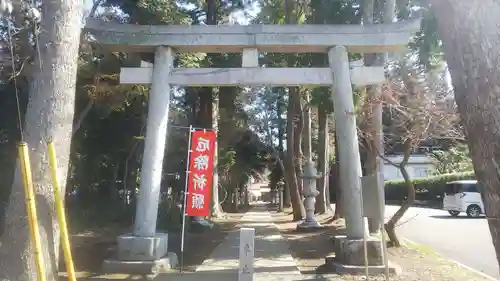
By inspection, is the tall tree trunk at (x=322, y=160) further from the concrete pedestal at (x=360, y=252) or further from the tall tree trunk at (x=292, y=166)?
the concrete pedestal at (x=360, y=252)

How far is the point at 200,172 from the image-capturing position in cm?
938

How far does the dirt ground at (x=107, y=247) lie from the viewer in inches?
406

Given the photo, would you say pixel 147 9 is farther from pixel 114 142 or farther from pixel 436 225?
pixel 436 225

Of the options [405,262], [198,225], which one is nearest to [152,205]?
[405,262]

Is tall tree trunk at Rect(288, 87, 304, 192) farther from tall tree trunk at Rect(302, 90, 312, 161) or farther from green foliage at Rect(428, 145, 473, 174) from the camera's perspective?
green foliage at Rect(428, 145, 473, 174)

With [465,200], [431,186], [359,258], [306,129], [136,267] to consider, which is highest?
[306,129]

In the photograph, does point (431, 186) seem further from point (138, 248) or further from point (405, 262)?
point (138, 248)

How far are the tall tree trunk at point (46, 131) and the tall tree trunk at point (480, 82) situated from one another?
4243 millimetres

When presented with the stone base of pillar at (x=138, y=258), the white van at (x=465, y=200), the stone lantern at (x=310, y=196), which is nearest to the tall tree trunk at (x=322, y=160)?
the stone lantern at (x=310, y=196)

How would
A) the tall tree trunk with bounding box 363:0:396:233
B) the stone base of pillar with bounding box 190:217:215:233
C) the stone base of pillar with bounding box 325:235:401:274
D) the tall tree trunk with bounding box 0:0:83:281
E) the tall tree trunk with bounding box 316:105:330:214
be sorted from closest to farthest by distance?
the tall tree trunk with bounding box 0:0:83:281 → the stone base of pillar with bounding box 325:235:401:274 → the tall tree trunk with bounding box 363:0:396:233 → the stone base of pillar with bounding box 190:217:215:233 → the tall tree trunk with bounding box 316:105:330:214

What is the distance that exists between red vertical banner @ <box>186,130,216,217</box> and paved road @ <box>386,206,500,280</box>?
5.79 m

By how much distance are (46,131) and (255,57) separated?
223 inches

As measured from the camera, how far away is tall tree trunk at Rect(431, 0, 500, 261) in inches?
114

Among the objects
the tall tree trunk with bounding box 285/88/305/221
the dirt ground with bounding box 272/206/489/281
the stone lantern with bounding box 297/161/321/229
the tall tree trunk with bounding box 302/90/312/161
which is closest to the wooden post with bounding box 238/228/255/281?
the dirt ground with bounding box 272/206/489/281
